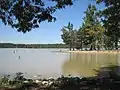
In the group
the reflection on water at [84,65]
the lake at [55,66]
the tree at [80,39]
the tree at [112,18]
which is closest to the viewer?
the tree at [112,18]

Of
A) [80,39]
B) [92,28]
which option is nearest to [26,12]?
[92,28]

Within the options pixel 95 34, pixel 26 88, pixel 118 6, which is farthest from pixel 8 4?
pixel 95 34

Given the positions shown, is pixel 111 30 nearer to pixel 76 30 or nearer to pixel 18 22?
pixel 18 22

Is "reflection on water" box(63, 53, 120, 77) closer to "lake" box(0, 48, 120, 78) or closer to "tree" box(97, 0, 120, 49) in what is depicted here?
"lake" box(0, 48, 120, 78)

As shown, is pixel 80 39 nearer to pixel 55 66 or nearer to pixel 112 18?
pixel 55 66

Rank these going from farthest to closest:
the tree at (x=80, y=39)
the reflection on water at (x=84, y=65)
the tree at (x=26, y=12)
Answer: the tree at (x=80, y=39), the reflection on water at (x=84, y=65), the tree at (x=26, y=12)

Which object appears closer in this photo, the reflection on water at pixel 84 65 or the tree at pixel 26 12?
the tree at pixel 26 12

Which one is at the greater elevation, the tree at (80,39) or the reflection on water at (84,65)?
the tree at (80,39)

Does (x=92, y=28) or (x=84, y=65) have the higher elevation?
(x=92, y=28)

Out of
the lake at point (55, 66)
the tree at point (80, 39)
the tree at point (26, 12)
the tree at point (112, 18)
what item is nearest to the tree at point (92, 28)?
the tree at point (80, 39)

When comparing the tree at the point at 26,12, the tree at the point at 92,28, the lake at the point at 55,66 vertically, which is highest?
the tree at the point at 92,28

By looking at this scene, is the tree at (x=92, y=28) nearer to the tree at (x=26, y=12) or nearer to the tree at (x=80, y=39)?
the tree at (x=80, y=39)

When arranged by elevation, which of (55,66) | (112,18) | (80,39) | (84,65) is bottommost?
(55,66)

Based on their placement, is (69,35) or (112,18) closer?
(112,18)
